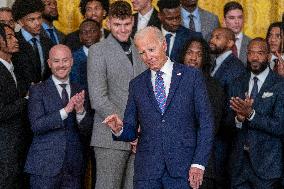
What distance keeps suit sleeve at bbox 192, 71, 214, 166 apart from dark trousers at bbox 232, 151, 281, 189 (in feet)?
4.02

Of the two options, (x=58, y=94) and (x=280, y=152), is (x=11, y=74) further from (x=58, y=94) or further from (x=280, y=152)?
(x=280, y=152)

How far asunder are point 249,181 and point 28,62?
2.06m

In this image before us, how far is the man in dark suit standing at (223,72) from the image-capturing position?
5867 millimetres

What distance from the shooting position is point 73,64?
6.16m

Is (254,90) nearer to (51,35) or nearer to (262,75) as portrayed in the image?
(262,75)

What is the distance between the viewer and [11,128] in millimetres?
5520

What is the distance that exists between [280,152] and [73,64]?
6.30ft

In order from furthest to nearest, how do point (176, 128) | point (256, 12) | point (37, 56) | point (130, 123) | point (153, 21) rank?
point (256, 12) < point (153, 21) < point (37, 56) < point (130, 123) < point (176, 128)

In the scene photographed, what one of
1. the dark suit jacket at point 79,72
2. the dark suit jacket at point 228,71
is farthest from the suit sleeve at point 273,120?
the dark suit jacket at point 79,72

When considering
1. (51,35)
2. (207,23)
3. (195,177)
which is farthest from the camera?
(207,23)

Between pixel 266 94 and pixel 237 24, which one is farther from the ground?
pixel 237 24

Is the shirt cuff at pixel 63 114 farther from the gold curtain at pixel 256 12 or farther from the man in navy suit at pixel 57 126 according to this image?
the gold curtain at pixel 256 12

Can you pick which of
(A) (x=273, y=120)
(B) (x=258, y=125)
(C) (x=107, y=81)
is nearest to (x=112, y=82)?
(C) (x=107, y=81)

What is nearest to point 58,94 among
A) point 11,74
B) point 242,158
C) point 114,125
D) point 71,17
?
point 11,74
